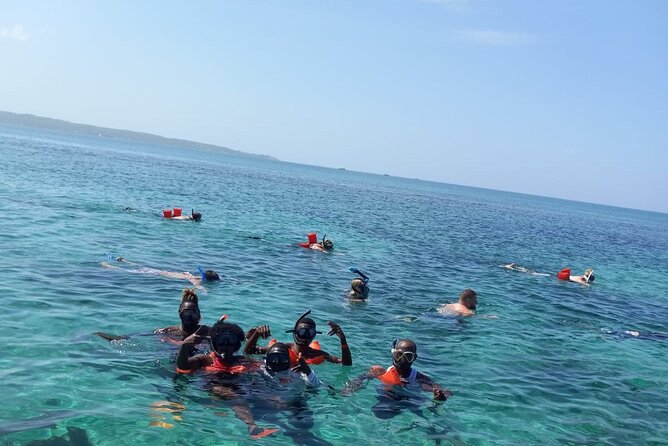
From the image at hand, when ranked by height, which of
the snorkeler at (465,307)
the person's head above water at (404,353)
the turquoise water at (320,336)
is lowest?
the turquoise water at (320,336)

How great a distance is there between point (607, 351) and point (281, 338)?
29.3ft

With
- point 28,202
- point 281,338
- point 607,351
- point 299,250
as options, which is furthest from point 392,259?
point 28,202

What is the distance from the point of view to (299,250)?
82.1 feet

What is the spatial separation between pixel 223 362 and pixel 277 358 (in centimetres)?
101

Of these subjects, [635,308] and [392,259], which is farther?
[392,259]

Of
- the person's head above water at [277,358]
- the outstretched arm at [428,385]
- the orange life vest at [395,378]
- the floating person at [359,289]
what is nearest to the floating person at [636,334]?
the floating person at [359,289]

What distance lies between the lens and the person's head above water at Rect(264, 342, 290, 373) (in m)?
8.79

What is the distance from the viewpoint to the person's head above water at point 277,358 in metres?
8.79

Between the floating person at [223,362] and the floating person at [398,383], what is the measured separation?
1.99 metres

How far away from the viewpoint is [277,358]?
8.79m

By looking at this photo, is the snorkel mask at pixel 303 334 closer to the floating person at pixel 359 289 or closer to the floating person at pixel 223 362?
the floating person at pixel 223 362

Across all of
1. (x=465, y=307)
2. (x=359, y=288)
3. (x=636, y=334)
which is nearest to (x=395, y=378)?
(x=359, y=288)

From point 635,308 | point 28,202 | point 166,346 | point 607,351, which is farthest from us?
point 28,202

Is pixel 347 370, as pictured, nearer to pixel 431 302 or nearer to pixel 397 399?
pixel 397 399
